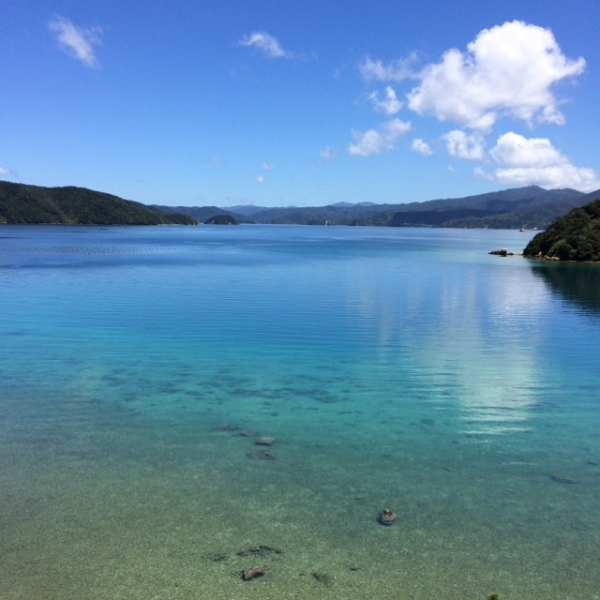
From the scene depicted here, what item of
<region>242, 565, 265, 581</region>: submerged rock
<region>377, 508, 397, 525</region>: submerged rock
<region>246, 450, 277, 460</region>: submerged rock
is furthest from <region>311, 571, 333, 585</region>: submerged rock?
<region>246, 450, 277, 460</region>: submerged rock

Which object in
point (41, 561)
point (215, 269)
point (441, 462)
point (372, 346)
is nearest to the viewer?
point (41, 561)

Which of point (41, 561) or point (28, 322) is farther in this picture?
point (28, 322)

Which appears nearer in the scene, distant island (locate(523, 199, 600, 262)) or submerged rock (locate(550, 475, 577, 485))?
submerged rock (locate(550, 475, 577, 485))

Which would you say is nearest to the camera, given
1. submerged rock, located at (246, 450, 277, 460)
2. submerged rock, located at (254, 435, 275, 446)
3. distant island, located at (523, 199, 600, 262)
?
submerged rock, located at (246, 450, 277, 460)

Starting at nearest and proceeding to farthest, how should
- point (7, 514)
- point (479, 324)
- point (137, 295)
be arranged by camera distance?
point (7, 514)
point (479, 324)
point (137, 295)

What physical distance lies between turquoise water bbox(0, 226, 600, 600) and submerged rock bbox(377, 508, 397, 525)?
146mm

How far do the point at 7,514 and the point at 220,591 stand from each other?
519 cm

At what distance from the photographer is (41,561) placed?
9484mm

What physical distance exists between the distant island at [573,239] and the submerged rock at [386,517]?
313 ft

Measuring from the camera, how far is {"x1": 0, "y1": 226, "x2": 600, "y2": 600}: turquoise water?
9.42 meters

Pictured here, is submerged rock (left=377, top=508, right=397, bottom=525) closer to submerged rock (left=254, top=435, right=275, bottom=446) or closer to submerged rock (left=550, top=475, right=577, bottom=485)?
submerged rock (left=254, top=435, right=275, bottom=446)

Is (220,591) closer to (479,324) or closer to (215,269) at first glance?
(479,324)

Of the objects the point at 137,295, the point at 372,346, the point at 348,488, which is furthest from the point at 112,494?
the point at 137,295

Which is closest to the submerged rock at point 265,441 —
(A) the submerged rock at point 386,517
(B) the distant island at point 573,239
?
(A) the submerged rock at point 386,517
